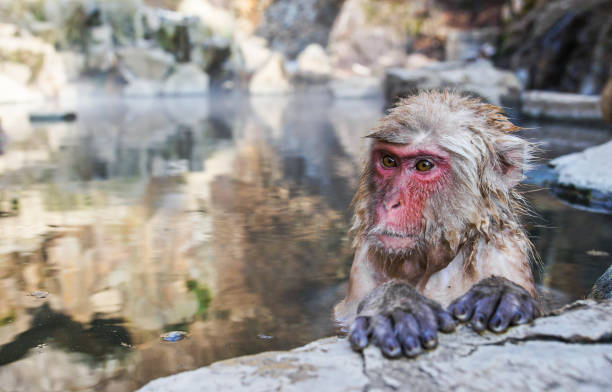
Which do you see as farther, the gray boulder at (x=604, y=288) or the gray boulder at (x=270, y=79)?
the gray boulder at (x=270, y=79)

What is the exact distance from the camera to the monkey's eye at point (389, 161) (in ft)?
5.99

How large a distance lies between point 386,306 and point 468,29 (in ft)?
72.3

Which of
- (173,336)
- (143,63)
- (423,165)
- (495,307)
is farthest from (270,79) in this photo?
(495,307)

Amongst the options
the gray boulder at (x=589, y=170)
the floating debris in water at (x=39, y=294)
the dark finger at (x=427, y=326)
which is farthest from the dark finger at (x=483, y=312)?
the gray boulder at (x=589, y=170)

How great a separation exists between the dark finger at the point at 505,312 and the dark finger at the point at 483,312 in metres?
0.01

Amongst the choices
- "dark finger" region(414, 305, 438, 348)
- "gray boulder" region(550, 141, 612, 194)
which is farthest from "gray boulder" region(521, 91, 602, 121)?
"dark finger" region(414, 305, 438, 348)

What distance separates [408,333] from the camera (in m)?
1.43

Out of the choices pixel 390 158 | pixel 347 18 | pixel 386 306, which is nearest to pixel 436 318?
pixel 386 306

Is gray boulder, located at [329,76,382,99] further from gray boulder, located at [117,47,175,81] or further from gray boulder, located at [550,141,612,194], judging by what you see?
gray boulder, located at [550,141,612,194]

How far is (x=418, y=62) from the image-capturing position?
20172 millimetres

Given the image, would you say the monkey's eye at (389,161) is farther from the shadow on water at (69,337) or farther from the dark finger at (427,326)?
the shadow on water at (69,337)

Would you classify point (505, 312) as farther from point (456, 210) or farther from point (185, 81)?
point (185, 81)

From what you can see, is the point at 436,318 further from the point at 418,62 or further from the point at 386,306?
the point at 418,62

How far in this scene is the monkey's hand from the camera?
153 centimetres
